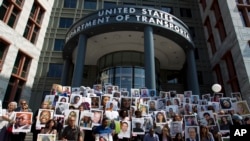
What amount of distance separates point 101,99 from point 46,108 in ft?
10.5

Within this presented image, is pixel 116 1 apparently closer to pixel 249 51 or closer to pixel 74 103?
pixel 249 51

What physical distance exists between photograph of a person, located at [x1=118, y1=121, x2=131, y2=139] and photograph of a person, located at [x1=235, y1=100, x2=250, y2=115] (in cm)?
648

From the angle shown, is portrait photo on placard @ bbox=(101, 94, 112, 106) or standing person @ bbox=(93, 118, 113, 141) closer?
standing person @ bbox=(93, 118, 113, 141)

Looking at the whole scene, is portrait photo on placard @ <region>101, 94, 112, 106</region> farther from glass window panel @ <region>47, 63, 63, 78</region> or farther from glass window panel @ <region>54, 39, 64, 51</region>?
glass window panel @ <region>54, 39, 64, 51</region>

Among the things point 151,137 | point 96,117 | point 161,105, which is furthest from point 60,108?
point 161,105

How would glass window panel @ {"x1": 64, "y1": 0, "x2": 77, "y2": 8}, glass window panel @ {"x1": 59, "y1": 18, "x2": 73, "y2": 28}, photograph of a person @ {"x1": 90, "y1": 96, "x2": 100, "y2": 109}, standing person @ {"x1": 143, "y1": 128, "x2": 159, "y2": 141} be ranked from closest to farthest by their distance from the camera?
1. standing person @ {"x1": 143, "y1": 128, "x2": 159, "y2": 141}
2. photograph of a person @ {"x1": 90, "y1": 96, "x2": 100, "y2": 109}
3. glass window panel @ {"x1": 59, "y1": 18, "x2": 73, "y2": 28}
4. glass window panel @ {"x1": 64, "y1": 0, "x2": 77, "y2": 8}

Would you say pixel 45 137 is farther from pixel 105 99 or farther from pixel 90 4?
pixel 90 4

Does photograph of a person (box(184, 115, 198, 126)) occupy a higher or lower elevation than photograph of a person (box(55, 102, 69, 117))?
lower

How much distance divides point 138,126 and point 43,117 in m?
3.60

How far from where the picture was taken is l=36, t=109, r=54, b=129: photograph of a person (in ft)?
23.4

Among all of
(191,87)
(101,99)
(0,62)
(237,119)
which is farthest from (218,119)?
(0,62)

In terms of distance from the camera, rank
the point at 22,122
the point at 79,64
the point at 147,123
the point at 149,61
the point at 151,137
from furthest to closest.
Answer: the point at 79,64, the point at 149,61, the point at 147,123, the point at 151,137, the point at 22,122

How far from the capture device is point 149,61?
17219mm

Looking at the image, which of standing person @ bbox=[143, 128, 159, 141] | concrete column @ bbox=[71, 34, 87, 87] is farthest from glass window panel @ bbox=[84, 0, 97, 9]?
standing person @ bbox=[143, 128, 159, 141]
